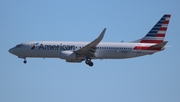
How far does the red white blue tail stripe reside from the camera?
75062 millimetres

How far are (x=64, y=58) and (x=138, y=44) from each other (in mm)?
11808

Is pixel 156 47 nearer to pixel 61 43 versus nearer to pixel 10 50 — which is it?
pixel 61 43

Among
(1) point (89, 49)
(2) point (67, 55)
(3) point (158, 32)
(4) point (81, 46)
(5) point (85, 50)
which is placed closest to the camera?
(2) point (67, 55)

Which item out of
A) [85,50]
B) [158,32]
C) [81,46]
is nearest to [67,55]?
[85,50]

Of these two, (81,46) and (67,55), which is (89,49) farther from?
(67,55)

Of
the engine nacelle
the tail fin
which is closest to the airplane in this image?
the engine nacelle

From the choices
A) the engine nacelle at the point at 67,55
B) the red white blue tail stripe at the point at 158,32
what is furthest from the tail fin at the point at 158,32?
the engine nacelle at the point at 67,55

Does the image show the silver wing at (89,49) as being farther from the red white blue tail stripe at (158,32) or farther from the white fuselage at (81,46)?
the red white blue tail stripe at (158,32)

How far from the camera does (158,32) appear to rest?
75.8 metres

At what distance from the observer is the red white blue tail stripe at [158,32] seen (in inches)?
2955

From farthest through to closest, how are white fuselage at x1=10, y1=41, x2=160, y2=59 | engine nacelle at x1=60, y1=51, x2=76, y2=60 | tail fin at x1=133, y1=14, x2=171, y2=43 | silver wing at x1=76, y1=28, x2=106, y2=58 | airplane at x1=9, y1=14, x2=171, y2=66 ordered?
tail fin at x1=133, y1=14, x2=171, y2=43, white fuselage at x1=10, y1=41, x2=160, y2=59, airplane at x1=9, y1=14, x2=171, y2=66, engine nacelle at x1=60, y1=51, x2=76, y2=60, silver wing at x1=76, y1=28, x2=106, y2=58

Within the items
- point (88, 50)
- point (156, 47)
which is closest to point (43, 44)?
point (88, 50)

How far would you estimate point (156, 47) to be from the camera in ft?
230

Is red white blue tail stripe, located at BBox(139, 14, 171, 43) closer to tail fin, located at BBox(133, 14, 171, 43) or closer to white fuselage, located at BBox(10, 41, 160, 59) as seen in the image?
tail fin, located at BBox(133, 14, 171, 43)
